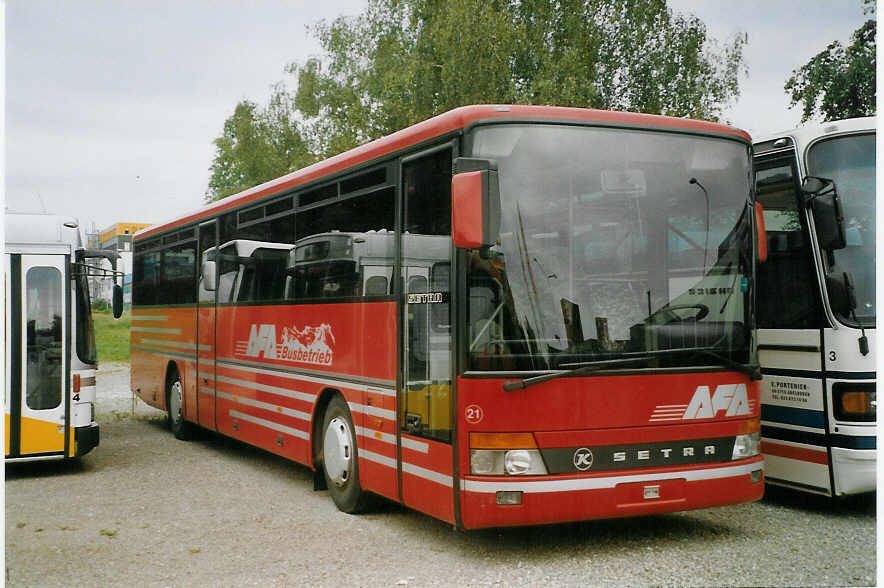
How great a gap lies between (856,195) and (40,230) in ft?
25.8

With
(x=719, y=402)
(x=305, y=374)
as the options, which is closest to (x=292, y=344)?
(x=305, y=374)

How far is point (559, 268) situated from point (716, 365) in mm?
1350

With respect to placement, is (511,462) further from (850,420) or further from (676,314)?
(850,420)

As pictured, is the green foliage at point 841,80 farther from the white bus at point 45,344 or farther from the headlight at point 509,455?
the headlight at point 509,455

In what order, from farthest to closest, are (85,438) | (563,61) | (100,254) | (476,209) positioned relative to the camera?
(563,61), (100,254), (85,438), (476,209)

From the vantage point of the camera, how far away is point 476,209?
237 inches

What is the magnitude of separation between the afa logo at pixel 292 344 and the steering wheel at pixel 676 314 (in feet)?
10.0

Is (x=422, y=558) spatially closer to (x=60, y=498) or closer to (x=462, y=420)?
(x=462, y=420)

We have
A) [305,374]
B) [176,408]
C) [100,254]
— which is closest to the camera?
[305,374]

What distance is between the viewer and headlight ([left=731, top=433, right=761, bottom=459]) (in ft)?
22.5

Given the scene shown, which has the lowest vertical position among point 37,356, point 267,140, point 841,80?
point 37,356

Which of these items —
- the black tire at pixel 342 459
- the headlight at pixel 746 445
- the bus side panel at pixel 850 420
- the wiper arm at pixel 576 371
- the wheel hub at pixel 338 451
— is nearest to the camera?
the wiper arm at pixel 576 371

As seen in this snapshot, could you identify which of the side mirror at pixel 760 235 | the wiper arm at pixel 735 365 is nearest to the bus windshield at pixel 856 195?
the side mirror at pixel 760 235

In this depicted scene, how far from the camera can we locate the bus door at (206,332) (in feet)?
39.0
